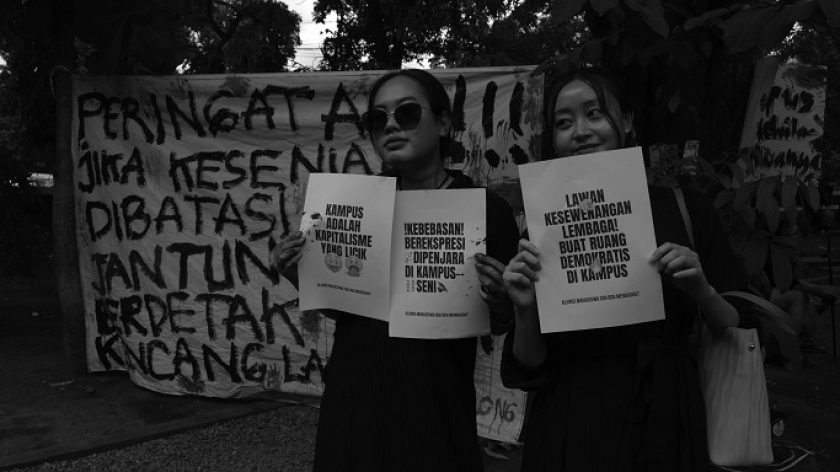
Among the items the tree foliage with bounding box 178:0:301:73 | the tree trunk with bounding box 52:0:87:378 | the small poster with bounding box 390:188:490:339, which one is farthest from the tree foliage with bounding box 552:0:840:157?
the tree foliage with bounding box 178:0:301:73

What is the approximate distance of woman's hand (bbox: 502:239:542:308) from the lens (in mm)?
1508

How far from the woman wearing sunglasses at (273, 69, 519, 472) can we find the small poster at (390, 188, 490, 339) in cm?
5

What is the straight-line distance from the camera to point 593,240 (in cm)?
150

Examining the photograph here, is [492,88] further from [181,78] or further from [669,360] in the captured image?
[669,360]

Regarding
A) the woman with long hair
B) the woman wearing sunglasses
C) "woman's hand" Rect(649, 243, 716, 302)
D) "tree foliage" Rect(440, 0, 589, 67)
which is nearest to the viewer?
"woman's hand" Rect(649, 243, 716, 302)

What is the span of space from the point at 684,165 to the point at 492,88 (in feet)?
4.81

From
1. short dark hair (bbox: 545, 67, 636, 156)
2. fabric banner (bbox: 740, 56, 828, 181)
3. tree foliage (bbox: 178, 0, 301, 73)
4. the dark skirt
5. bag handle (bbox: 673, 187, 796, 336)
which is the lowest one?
the dark skirt

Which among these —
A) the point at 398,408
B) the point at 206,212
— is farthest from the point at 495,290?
the point at 206,212

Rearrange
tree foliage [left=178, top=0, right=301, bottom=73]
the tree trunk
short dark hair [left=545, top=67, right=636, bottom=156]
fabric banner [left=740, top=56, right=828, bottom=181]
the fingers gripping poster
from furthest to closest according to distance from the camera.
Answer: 1. tree foliage [left=178, top=0, right=301, bottom=73]
2. the tree trunk
3. the fingers gripping poster
4. fabric banner [left=740, top=56, right=828, bottom=181]
5. short dark hair [left=545, top=67, right=636, bottom=156]

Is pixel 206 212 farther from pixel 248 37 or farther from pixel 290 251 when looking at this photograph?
pixel 248 37

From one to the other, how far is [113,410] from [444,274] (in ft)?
12.3

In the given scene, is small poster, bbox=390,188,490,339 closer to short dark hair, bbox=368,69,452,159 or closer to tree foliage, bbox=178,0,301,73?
short dark hair, bbox=368,69,452,159

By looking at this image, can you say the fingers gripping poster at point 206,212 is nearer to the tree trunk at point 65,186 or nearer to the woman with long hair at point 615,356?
the tree trunk at point 65,186

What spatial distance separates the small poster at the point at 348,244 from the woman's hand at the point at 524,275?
0.34 meters
